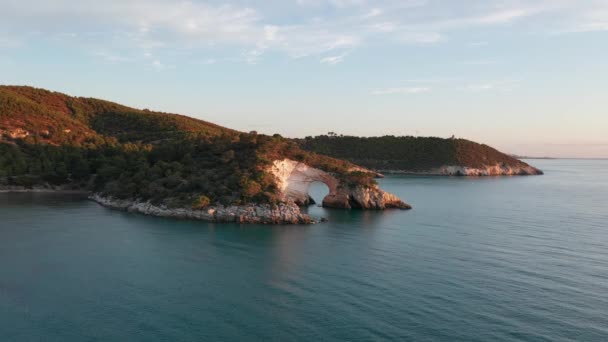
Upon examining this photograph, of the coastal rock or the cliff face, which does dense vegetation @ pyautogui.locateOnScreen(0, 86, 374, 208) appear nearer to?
the coastal rock

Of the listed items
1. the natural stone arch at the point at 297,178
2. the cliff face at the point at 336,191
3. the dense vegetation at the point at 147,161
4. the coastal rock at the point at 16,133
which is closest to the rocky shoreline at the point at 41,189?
the dense vegetation at the point at 147,161

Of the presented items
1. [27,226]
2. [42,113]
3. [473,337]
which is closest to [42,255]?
[27,226]

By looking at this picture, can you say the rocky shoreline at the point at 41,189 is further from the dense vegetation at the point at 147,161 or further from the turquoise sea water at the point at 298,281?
the turquoise sea water at the point at 298,281

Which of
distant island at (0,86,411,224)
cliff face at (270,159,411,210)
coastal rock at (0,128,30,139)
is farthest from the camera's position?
coastal rock at (0,128,30,139)

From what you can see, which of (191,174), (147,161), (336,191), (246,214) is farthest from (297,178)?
(147,161)

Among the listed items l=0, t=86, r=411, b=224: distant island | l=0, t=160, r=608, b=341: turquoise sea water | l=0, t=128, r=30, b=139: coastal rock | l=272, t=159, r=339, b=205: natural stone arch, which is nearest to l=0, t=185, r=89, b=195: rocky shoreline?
l=0, t=86, r=411, b=224: distant island

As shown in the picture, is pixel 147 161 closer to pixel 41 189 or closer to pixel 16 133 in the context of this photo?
pixel 41 189
